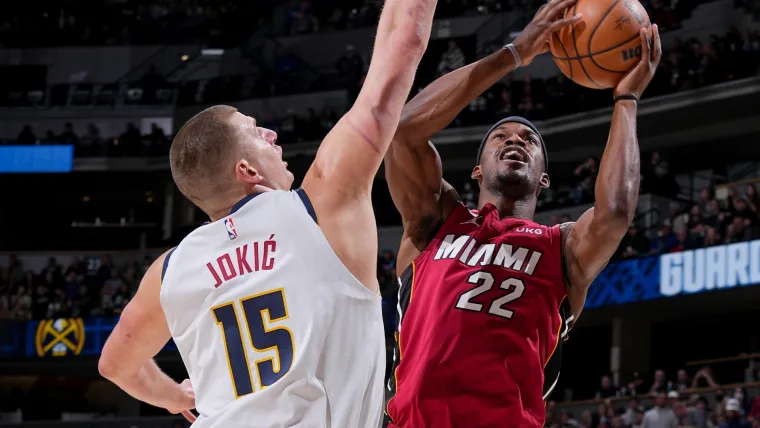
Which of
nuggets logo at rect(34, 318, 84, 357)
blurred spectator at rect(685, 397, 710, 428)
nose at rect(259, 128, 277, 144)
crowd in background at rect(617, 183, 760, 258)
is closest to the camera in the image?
nose at rect(259, 128, 277, 144)

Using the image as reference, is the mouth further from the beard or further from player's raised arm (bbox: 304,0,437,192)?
player's raised arm (bbox: 304,0,437,192)

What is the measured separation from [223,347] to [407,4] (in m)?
1.04

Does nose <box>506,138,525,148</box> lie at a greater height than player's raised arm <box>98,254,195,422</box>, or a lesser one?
greater

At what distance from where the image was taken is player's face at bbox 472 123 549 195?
471cm

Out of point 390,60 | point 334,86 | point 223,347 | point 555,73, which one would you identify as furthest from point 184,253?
point 334,86

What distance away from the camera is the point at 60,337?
22016mm

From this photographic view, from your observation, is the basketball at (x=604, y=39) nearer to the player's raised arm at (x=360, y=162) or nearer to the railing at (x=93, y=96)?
the player's raised arm at (x=360, y=162)

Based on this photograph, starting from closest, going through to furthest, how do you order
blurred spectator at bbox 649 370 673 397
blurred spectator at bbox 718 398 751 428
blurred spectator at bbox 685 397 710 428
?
blurred spectator at bbox 718 398 751 428 < blurred spectator at bbox 685 397 710 428 < blurred spectator at bbox 649 370 673 397

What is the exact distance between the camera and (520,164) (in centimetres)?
472

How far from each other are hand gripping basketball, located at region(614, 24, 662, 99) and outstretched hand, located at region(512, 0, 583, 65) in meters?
0.31

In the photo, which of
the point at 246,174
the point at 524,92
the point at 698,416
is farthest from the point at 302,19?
the point at 246,174

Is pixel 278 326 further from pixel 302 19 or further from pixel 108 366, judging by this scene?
pixel 302 19

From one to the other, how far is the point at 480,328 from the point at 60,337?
63.4ft

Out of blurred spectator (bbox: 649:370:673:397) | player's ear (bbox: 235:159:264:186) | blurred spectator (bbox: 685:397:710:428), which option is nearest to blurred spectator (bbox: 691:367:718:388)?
blurred spectator (bbox: 649:370:673:397)
